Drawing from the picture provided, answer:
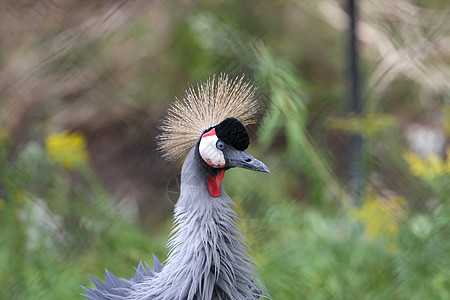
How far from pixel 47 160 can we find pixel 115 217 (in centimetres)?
33

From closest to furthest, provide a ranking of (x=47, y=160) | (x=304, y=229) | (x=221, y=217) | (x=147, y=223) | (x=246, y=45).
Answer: (x=221, y=217) → (x=246, y=45) → (x=47, y=160) → (x=304, y=229) → (x=147, y=223)

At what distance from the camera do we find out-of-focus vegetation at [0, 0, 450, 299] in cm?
224

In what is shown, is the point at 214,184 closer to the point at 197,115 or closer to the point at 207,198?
the point at 207,198

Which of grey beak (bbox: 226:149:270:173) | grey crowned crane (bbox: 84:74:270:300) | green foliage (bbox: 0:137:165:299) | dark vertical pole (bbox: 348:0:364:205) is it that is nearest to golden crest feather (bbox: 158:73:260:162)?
grey crowned crane (bbox: 84:74:270:300)

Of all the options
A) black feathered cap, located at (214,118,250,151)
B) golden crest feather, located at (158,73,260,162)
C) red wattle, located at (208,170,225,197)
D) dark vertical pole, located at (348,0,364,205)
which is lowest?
red wattle, located at (208,170,225,197)

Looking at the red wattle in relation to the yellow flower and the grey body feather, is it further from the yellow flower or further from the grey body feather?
the yellow flower

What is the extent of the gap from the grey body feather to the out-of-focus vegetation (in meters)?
0.47

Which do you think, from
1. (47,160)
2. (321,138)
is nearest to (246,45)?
(321,138)

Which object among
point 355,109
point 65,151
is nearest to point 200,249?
point 65,151

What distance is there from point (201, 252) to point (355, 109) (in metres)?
1.19

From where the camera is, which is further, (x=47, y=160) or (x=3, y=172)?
(x=47, y=160)

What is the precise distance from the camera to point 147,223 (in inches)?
121

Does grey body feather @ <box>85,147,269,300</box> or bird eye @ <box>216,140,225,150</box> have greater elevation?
bird eye @ <box>216,140,225,150</box>

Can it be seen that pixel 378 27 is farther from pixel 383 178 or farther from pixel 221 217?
pixel 221 217
